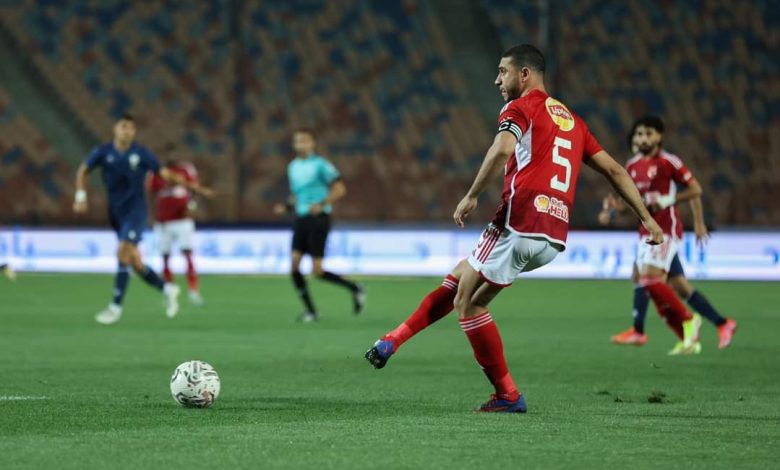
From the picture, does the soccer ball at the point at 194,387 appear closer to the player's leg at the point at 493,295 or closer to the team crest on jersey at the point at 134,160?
the player's leg at the point at 493,295

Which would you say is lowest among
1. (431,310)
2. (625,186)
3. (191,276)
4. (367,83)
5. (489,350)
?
(489,350)

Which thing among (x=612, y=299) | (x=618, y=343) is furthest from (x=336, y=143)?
(x=618, y=343)

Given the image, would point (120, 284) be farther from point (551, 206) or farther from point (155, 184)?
point (551, 206)

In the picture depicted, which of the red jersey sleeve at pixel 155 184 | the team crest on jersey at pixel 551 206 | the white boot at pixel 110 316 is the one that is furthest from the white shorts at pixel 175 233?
the team crest on jersey at pixel 551 206

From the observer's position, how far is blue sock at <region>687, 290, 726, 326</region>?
11047 millimetres

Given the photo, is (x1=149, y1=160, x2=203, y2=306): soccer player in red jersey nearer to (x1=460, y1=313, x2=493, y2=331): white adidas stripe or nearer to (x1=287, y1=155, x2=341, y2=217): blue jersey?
(x1=287, y1=155, x2=341, y2=217): blue jersey

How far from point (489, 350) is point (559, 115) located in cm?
125

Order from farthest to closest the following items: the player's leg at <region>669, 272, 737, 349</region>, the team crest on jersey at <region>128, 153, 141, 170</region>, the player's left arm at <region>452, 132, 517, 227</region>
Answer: the team crest on jersey at <region>128, 153, 141, 170</region> → the player's leg at <region>669, 272, 737, 349</region> → the player's left arm at <region>452, 132, 517, 227</region>

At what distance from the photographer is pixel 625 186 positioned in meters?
6.99

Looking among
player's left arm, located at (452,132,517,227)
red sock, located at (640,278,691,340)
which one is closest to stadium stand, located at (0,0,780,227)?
red sock, located at (640,278,691,340)

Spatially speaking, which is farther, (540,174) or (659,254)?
(659,254)

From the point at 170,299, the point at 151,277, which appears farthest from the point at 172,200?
the point at 151,277

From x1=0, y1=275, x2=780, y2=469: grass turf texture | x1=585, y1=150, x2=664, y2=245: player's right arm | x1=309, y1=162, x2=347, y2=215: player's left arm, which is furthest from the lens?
x1=309, y1=162, x2=347, y2=215: player's left arm

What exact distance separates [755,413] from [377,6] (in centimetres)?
2331
